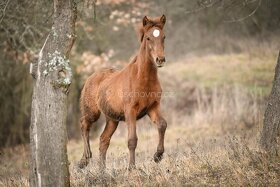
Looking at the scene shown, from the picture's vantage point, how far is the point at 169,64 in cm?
2552

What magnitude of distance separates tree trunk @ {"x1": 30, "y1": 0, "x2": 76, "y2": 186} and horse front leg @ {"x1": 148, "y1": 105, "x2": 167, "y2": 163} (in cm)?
196

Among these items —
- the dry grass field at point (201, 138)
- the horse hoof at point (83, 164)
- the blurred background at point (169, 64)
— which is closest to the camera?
the dry grass field at point (201, 138)

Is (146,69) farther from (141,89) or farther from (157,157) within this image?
(157,157)

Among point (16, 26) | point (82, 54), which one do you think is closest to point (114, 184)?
point (16, 26)

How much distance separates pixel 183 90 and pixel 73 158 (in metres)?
7.56

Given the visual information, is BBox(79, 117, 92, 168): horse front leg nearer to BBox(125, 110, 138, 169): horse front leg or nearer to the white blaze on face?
BBox(125, 110, 138, 169): horse front leg

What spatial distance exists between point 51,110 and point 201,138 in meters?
7.34

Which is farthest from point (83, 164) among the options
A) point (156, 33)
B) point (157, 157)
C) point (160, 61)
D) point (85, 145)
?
point (156, 33)

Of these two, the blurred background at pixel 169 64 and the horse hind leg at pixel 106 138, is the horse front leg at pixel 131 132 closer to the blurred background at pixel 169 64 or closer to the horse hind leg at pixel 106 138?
the horse hind leg at pixel 106 138

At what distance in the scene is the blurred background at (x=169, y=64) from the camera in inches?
608

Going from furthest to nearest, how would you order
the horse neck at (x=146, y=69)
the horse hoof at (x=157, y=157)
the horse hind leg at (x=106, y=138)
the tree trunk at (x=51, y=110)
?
1. the horse hind leg at (x=106, y=138)
2. the horse neck at (x=146, y=69)
3. the horse hoof at (x=157, y=157)
4. the tree trunk at (x=51, y=110)

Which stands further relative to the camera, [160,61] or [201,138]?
[201,138]

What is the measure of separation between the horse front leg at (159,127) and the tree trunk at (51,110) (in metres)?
1.96

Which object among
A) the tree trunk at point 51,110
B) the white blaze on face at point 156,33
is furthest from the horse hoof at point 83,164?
the white blaze on face at point 156,33
